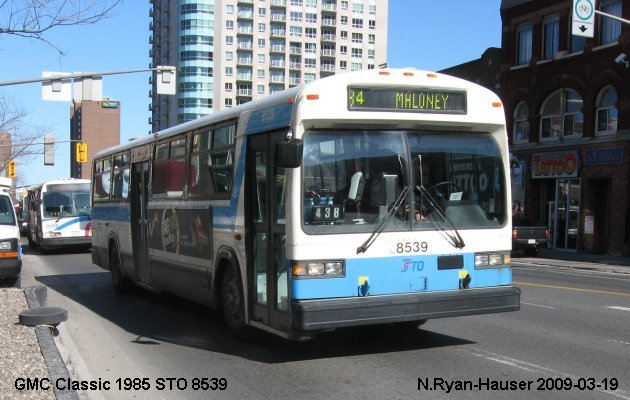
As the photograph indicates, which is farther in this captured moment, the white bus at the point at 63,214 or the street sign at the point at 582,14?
the white bus at the point at 63,214

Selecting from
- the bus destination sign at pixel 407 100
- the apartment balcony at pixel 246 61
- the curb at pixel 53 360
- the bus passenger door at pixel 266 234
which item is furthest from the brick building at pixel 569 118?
the apartment balcony at pixel 246 61

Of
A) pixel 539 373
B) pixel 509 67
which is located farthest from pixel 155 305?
pixel 509 67

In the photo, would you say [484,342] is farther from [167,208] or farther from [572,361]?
[167,208]

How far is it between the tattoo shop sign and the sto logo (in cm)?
2434

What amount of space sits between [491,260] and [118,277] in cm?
863

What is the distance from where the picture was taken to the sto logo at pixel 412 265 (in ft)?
23.5

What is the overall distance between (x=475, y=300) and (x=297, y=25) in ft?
Answer: 383

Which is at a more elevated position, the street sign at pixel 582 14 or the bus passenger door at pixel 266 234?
the street sign at pixel 582 14

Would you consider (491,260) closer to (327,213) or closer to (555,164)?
(327,213)

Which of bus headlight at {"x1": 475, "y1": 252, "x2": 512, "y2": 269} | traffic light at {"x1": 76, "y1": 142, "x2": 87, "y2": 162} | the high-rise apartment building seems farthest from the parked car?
the high-rise apartment building

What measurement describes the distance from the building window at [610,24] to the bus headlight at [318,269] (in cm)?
2505

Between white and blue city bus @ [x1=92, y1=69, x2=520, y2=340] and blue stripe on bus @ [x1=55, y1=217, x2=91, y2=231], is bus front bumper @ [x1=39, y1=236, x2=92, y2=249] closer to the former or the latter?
blue stripe on bus @ [x1=55, y1=217, x2=91, y2=231]

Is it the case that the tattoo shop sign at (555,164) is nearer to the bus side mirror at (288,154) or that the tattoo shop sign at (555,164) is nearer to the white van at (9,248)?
the white van at (9,248)

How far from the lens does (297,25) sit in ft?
392
